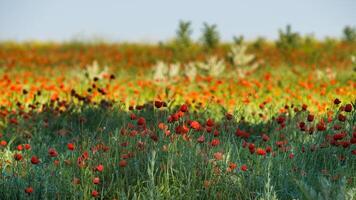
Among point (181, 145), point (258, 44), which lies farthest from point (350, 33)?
point (181, 145)

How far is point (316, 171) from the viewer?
470 centimetres

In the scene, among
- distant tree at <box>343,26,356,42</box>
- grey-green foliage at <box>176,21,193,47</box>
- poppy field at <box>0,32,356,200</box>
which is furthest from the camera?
distant tree at <box>343,26,356,42</box>

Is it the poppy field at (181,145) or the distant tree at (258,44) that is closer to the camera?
the poppy field at (181,145)

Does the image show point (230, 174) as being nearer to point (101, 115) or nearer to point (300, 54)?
point (101, 115)

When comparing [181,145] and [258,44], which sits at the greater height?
Answer: [258,44]

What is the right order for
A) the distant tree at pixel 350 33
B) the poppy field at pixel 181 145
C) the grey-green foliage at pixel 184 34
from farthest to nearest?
1. the distant tree at pixel 350 33
2. the grey-green foliage at pixel 184 34
3. the poppy field at pixel 181 145

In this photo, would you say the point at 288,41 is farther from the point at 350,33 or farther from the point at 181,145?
the point at 181,145

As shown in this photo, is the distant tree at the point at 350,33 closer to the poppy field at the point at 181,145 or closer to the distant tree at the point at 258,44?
the distant tree at the point at 258,44

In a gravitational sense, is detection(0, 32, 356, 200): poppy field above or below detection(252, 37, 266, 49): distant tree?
below

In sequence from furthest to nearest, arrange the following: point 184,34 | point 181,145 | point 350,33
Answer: point 350,33 < point 184,34 < point 181,145

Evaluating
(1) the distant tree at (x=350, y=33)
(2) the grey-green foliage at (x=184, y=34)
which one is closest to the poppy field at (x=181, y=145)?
(2) the grey-green foliage at (x=184, y=34)

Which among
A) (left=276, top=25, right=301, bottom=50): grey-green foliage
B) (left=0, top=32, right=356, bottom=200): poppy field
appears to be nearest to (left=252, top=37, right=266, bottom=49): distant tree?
(left=276, top=25, right=301, bottom=50): grey-green foliage

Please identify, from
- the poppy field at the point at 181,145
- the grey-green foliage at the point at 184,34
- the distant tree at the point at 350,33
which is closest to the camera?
the poppy field at the point at 181,145

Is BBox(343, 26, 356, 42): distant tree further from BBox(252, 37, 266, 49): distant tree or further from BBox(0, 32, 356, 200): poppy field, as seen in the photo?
BBox(0, 32, 356, 200): poppy field
